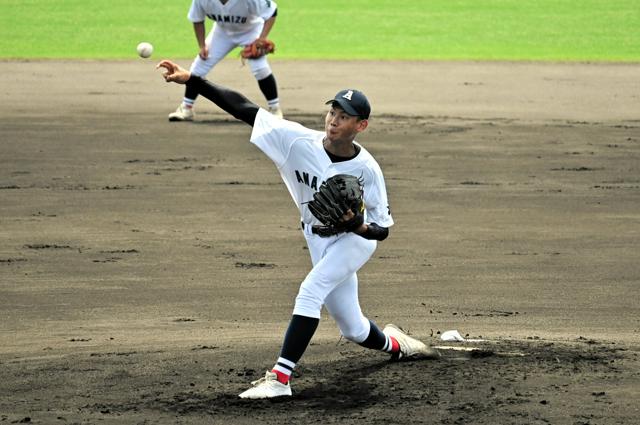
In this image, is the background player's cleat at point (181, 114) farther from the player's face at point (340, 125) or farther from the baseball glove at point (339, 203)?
the baseball glove at point (339, 203)

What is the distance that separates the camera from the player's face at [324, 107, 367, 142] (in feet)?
19.3

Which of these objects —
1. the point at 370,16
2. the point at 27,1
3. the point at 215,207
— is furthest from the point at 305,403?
the point at 27,1

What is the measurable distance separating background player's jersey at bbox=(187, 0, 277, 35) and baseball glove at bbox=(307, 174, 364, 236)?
31.3ft

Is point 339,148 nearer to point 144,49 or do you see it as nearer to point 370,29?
point 144,49

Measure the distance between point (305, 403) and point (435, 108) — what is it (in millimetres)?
11525

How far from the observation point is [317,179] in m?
5.96

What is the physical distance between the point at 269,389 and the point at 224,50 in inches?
400

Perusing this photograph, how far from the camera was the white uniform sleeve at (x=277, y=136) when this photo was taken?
5.99 meters

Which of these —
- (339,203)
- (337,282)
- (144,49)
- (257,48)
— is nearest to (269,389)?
(337,282)

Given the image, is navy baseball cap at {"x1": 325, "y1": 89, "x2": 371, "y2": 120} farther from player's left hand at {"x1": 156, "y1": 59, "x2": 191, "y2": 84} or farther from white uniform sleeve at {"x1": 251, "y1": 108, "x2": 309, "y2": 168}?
player's left hand at {"x1": 156, "y1": 59, "x2": 191, "y2": 84}

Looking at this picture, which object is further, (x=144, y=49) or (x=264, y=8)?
(x=264, y=8)

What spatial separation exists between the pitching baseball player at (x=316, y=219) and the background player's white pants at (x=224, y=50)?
914 cm

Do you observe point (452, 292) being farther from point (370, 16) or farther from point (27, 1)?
point (27, 1)

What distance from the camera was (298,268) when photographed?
346 inches
